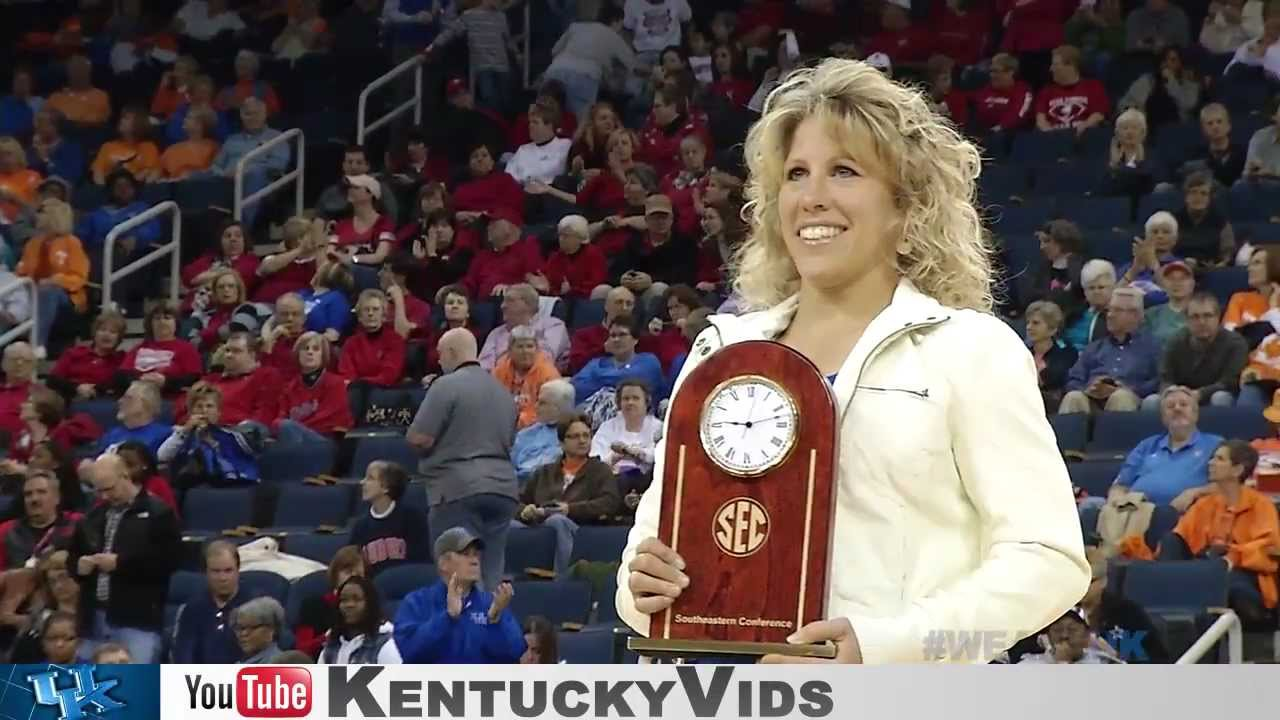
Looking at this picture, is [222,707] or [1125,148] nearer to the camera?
[222,707]

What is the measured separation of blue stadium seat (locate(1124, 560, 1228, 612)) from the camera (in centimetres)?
687

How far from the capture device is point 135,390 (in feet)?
30.1

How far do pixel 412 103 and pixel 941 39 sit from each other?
2941 mm

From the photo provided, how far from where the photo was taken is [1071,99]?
10531 millimetres

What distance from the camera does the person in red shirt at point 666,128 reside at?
35.0 ft

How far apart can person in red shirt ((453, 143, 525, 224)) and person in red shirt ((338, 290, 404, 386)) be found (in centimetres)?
120

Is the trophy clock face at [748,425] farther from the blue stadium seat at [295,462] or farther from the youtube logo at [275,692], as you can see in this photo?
the blue stadium seat at [295,462]

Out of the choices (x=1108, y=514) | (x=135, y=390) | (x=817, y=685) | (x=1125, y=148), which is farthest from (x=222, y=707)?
(x=1125, y=148)

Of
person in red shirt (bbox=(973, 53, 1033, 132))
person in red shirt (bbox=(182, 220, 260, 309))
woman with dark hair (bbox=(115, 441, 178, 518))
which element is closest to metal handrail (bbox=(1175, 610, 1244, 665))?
woman with dark hair (bbox=(115, 441, 178, 518))

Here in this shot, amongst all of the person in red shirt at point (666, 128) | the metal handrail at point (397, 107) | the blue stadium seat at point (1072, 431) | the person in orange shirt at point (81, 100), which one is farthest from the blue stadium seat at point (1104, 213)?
the person in orange shirt at point (81, 100)

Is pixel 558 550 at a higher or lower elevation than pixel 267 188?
lower

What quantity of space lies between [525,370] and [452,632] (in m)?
2.23

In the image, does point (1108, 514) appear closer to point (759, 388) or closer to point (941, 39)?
point (941, 39)

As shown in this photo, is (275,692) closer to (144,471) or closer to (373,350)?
(144,471)
